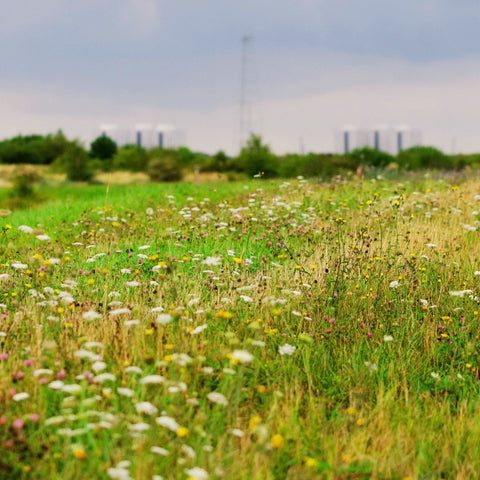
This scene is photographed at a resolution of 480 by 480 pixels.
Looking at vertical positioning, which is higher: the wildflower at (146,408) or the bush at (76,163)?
the bush at (76,163)

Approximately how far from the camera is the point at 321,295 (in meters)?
4.68

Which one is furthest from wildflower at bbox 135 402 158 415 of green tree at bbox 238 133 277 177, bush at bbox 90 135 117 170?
bush at bbox 90 135 117 170

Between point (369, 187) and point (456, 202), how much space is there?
7.65 feet

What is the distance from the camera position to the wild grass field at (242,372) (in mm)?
2488

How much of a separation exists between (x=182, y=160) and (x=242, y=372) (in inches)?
1862

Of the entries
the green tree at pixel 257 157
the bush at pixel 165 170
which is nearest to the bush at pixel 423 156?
the green tree at pixel 257 157

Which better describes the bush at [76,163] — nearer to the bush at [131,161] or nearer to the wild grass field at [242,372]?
the bush at [131,161]

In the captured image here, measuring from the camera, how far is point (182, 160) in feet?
160

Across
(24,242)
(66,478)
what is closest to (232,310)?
(66,478)

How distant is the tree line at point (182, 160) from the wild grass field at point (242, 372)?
12740 mm

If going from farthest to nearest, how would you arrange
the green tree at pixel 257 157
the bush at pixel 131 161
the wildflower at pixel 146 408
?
1. the bush at pixel 131 161
2. the green tree at pixel 257 157
3. the wildflower at pixel 146 408

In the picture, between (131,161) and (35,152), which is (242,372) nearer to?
(131,161)

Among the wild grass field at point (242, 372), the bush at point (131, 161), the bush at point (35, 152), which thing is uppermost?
the bush at point (35, 152)

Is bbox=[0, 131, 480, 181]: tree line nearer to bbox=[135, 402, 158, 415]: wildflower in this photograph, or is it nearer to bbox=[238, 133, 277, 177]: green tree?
bbox=[238, 133, 277, 177]: green tree
